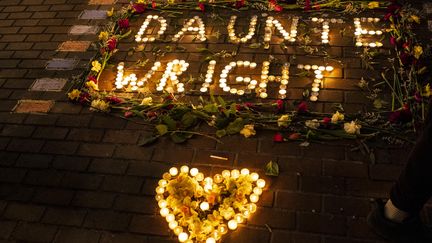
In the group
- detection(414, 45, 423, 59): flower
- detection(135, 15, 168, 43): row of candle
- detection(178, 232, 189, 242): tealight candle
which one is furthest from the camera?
detection(135, 15, 168, 43): row of candle

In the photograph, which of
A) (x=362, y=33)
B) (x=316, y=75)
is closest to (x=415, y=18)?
(x=362, y=33)

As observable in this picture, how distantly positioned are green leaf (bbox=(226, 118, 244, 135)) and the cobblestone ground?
8cm

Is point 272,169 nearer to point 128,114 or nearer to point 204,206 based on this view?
point 204,206

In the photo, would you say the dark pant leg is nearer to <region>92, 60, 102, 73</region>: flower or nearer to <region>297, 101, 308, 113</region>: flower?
<region>297, 101, 308, 113</region>: flower

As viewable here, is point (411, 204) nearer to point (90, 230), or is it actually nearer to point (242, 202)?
point (242, 202)

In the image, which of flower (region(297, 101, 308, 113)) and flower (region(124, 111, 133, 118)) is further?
flower (region(124, 111, 133, 118))

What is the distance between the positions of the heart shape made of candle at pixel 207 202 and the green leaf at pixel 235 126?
1.52ft

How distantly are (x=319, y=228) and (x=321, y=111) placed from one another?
1190 mm

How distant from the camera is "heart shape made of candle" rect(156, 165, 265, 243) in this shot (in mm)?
2855

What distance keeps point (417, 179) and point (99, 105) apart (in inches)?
118

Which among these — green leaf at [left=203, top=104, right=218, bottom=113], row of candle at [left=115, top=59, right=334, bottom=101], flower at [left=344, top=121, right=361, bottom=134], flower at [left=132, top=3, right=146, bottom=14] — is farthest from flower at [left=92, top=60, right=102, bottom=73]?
flower at [left=344, top=121, right=361, bottom=134]

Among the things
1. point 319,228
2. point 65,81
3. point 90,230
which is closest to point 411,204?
point 319,228

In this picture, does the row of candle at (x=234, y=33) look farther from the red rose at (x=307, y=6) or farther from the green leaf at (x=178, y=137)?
the green leaf at (x=178, y=137)

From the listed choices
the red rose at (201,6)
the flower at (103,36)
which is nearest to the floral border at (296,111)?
the flower at (103,36)
